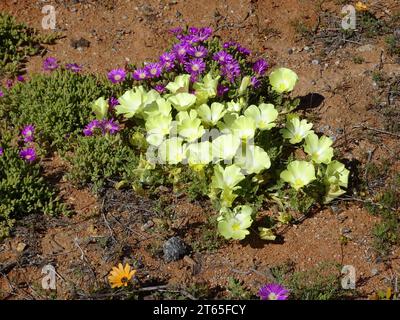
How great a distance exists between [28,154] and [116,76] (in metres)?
0.94

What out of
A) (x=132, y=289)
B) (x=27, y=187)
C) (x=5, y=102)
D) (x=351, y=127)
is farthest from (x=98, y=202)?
(x=351, y=127)

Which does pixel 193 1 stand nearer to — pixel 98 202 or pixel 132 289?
pixel 98 202

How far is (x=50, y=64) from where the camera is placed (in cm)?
475

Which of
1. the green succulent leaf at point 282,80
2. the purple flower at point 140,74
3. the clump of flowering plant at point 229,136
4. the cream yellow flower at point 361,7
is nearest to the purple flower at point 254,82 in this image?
the clump of flowering plant at point 229,136

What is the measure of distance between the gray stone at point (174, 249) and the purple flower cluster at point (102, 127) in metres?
0.99

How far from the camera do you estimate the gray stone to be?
12.0 feet

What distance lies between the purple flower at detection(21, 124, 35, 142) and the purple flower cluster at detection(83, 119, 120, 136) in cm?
39

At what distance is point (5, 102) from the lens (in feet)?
14.6

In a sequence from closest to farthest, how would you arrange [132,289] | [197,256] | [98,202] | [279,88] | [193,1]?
[132,289] < [197,256] < [98,202] < [279,88] < [193,1]

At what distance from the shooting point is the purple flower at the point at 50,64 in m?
4.72

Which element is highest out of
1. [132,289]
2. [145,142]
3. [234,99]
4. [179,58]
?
[179,58]

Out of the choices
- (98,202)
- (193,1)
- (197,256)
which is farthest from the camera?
(193,1)

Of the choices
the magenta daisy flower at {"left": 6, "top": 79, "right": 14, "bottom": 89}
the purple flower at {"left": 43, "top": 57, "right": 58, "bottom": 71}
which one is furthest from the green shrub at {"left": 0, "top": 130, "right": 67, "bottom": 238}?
the purple flower at {"left": 43, "top": 57, "right": 58, "bottom": 71}

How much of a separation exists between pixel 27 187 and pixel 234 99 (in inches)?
67.2
